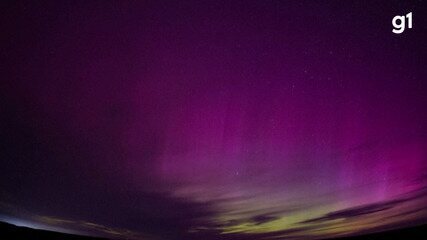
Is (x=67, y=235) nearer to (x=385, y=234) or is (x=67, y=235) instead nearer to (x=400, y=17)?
(x=385, y=234)

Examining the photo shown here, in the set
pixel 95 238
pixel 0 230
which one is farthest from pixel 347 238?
pixel 0 230

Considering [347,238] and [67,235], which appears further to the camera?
[67,235]

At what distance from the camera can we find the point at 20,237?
11.5 ft

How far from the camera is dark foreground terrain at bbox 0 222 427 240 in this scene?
9.75 feet

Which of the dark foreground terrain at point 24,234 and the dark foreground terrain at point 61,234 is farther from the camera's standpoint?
the dark foreground terrain at point 24,234

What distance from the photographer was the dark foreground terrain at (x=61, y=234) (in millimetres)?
2971

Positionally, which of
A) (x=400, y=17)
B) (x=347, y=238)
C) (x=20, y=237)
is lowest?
(x=20, y=237)

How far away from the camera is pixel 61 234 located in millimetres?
3654

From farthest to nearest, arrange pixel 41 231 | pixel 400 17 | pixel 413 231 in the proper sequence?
pixel 400 17
pixel 41 231
pixel 413 231

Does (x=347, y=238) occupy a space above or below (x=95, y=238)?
above

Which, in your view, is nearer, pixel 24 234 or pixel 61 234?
pixel 24 234

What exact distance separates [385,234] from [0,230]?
329 cm

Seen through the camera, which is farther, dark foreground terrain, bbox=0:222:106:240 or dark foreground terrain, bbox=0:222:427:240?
dark foreground terrain, bbox=0:222:106:240

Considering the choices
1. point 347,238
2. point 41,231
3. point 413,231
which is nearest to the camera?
point 413,231
